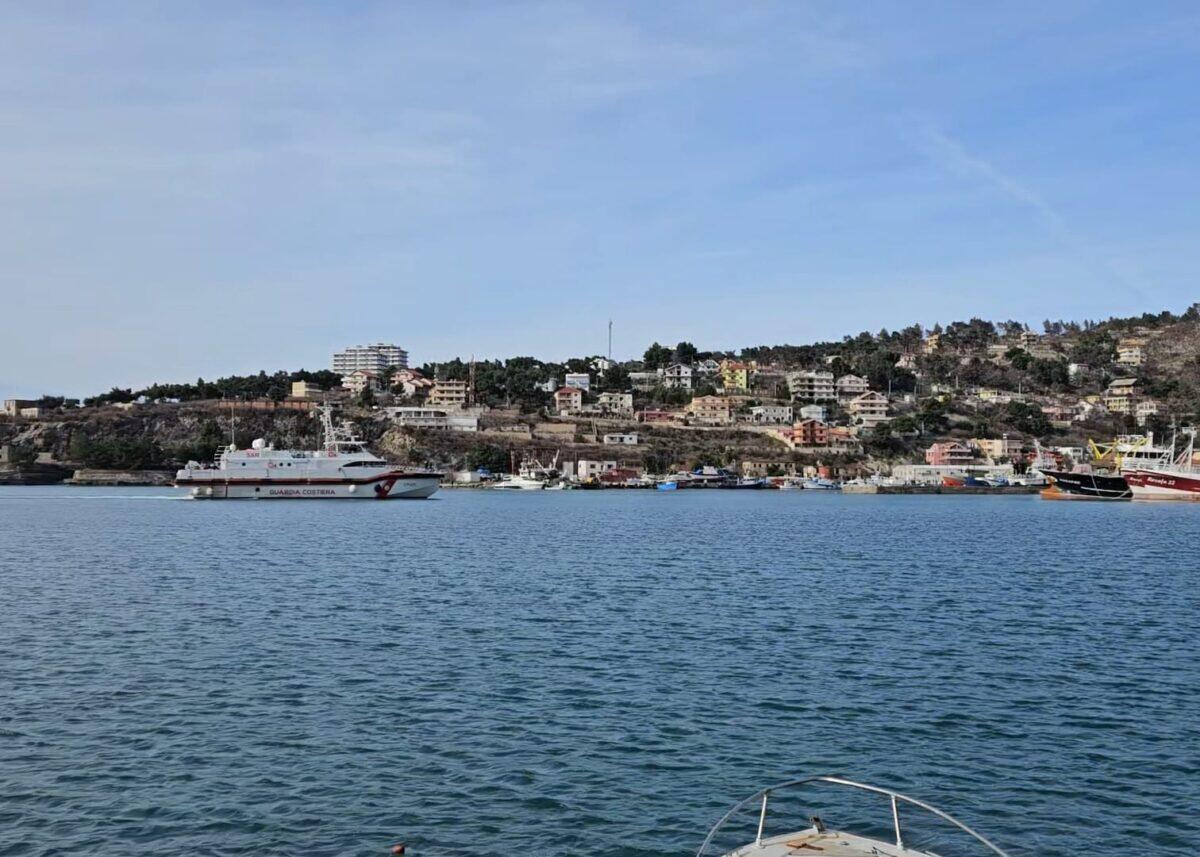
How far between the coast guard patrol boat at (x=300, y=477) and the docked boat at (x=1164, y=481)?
93.4 m

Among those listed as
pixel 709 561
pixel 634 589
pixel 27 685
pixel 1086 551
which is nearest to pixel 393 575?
pixel 634 589

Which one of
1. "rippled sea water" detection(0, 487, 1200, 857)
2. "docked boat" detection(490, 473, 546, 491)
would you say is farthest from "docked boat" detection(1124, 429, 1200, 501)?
"rippled sea water" detection(0, 487, 1200, 857)

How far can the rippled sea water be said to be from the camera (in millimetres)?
15250

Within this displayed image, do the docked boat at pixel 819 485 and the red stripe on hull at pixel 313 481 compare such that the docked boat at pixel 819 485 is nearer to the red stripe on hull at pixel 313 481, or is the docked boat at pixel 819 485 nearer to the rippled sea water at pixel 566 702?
the red stripe on hull at pixel 313 481

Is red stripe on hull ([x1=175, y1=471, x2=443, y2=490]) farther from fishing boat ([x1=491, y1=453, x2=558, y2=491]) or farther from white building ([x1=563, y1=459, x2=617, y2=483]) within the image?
white building ([x1=563, y1=459, x2=617, y2=483])

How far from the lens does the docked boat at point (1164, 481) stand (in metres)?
135

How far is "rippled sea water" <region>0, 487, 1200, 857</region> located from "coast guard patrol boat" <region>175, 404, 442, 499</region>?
71.5 meters

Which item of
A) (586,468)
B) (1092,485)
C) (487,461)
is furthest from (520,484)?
(1092,485)

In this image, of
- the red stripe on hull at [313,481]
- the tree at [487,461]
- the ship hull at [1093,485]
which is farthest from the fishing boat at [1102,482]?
the tree at [487,461]

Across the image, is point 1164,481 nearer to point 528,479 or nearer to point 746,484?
point 746,484

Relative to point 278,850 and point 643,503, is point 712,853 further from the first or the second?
point 643,503

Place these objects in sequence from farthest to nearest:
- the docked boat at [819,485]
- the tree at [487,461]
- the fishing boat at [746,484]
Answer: the tree at [487,461]
the docked boat at [819,485]
the fishing boat at [746,484]

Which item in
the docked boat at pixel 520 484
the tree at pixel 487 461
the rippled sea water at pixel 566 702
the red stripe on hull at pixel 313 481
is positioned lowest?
the rippled sea water at pixel 566 702

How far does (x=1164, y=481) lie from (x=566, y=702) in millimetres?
136334
